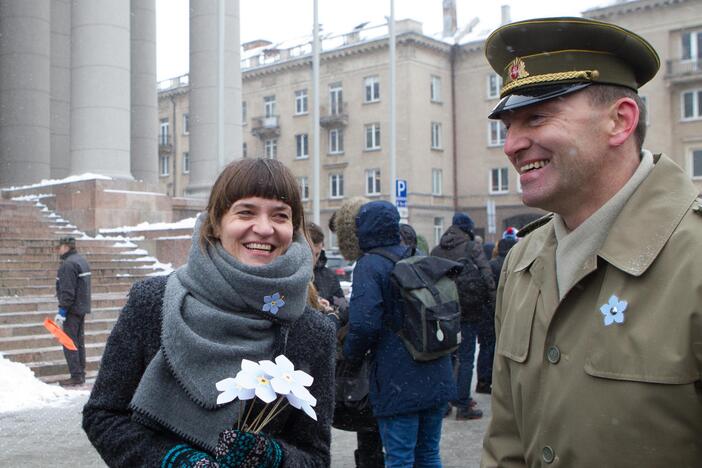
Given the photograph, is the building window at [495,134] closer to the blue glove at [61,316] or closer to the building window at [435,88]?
the building window at [435,88]

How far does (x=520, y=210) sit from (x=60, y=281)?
41433mm

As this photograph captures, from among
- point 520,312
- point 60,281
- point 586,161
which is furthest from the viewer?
point 60,281

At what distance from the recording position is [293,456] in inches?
102

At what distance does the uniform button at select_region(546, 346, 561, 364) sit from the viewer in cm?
230

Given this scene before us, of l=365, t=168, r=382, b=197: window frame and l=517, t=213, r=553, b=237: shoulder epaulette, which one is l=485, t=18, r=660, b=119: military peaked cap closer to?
l=517, t=213, r=553, b=237: shoulder epaulette

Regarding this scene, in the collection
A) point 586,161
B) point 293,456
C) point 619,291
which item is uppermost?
point 586,161

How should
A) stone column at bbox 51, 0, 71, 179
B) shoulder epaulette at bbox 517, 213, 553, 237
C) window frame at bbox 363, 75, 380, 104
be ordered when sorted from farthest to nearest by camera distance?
window frame at bbox 363, 75, 380, 104, stone column at bbox 51, 0, 71, 179, shoulder epaulette at bbox 517, 213, 553, 237

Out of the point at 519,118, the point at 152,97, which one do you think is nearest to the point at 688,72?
the point at 152,97

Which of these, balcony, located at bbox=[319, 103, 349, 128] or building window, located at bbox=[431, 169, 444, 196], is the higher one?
balcony, located at bbox=[319, 103, 349, 128]

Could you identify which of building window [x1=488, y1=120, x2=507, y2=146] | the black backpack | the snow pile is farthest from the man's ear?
building window [x1=488, y1=120, x2=507, y2=146]

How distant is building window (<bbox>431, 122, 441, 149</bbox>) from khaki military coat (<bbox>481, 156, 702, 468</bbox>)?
49.4 m

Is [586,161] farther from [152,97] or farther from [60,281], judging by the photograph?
[152,97]

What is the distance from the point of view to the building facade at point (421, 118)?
44969 mm

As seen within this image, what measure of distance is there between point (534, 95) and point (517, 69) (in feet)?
0.50
